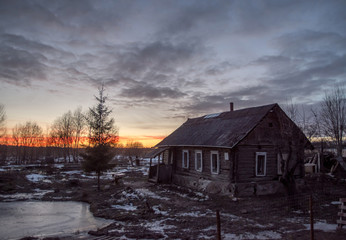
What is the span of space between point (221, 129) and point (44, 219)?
1373cm

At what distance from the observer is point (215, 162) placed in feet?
62.4

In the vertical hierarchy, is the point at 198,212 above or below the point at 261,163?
below

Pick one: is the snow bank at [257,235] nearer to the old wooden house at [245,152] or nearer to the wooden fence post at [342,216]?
the wooden fence post at [342,216]

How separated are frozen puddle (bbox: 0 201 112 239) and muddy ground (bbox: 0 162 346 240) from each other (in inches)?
35.7

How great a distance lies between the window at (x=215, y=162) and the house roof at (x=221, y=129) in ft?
3.30

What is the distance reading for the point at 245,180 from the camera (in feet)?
54.7

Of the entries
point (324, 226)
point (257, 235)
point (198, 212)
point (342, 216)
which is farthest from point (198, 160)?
point (342, 216)

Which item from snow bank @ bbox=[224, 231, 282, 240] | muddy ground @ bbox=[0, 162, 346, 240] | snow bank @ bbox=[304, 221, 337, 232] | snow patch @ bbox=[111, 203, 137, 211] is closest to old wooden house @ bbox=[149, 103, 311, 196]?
muddy ground @ bbox=[0, 162, 346, 240]

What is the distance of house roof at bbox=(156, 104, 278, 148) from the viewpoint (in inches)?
669

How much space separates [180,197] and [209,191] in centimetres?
249

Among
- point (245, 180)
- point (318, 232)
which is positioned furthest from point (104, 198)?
point (318, 232)

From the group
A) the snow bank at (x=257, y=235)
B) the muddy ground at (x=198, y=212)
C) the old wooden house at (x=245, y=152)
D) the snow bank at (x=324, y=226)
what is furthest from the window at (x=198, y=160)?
the snow bank at (x=257, y=235)

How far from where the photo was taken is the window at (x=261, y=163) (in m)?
17.3

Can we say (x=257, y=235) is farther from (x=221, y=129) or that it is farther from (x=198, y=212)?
(x=221, y=129)
